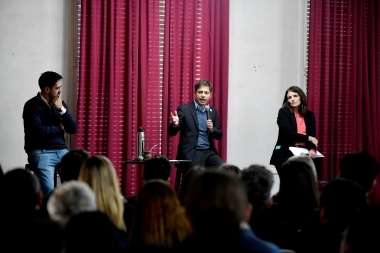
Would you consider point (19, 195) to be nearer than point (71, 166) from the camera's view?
Yes

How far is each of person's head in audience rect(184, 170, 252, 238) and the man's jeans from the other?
391cm

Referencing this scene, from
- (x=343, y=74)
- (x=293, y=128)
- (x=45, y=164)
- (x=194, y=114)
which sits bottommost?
(x=45, y=164)

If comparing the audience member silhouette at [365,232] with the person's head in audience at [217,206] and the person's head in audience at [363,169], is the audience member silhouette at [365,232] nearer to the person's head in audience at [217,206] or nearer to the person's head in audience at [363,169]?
the person's head in audience at [217,206]

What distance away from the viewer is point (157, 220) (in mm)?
2586

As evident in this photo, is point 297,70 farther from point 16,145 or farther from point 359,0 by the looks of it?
point 16,145

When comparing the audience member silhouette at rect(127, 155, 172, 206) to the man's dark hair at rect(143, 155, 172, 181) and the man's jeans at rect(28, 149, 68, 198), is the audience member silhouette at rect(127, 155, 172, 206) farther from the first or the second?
the man's jeans at rect(28, 149, 68, 198)

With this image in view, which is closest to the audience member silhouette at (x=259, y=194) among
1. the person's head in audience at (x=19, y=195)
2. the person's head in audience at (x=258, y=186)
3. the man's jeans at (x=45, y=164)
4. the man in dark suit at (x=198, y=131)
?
the person's head in audience at (x=258, y=186)

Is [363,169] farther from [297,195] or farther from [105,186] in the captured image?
[105,186]

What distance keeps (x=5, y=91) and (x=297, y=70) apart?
3.39 metres

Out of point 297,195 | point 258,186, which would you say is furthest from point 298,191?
point 258,186

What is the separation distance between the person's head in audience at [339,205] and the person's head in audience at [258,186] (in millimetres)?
552

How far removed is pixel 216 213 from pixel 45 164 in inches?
158

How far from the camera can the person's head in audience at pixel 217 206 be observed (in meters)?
1.91

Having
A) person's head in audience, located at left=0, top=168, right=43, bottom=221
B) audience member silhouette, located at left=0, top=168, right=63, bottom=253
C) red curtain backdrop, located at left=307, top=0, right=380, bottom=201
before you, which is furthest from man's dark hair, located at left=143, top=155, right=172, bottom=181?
red curtain backdrop, located at left=307, top=0, right=380, bottom=201
